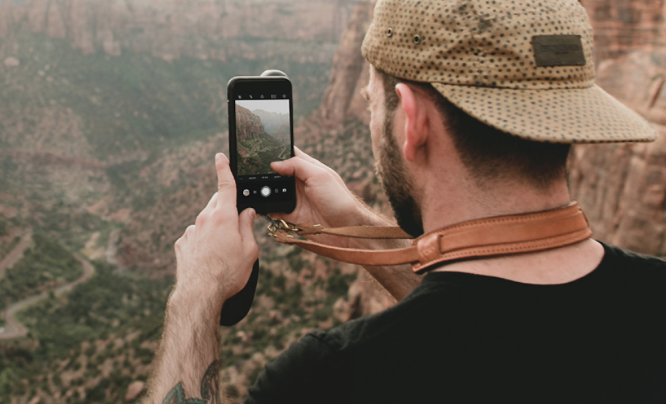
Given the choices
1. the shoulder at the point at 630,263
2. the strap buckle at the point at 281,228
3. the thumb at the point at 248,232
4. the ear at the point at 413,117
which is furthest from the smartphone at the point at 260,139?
the shoulder at the point at 630,263

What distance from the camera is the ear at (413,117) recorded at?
123 cm

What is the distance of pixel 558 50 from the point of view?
1.17m

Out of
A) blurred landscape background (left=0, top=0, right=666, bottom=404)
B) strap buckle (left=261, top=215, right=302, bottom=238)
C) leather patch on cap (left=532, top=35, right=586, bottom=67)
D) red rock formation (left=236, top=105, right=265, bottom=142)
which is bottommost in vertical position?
blurred landscape background (left=0, top=0, right=666, bottom=404)

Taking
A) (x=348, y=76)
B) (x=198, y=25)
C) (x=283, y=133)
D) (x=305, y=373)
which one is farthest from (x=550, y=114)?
(x=198, y=25)

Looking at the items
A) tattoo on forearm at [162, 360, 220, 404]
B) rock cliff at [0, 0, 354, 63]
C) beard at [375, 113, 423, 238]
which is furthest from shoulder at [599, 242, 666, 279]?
rock cliff at [0, 0, 354, 63]

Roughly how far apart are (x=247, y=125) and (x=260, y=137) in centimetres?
8

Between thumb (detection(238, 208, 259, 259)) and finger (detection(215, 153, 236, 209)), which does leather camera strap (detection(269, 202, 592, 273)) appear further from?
finger (detection(215, 153, 236, 209))

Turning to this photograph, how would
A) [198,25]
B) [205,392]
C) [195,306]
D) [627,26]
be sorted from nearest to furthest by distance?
[205,392] < [195,306] < [627,26] < [198,25]

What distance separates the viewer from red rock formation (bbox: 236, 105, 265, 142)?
2.12 metres

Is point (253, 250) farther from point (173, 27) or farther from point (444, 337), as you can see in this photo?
point (173, 27)

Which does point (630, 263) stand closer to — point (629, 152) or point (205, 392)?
point (205, 392)

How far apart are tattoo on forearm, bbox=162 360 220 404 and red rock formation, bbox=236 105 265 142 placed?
3.40 ft

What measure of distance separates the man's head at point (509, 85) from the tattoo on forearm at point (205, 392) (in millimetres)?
925

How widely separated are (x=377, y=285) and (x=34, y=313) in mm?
34522
